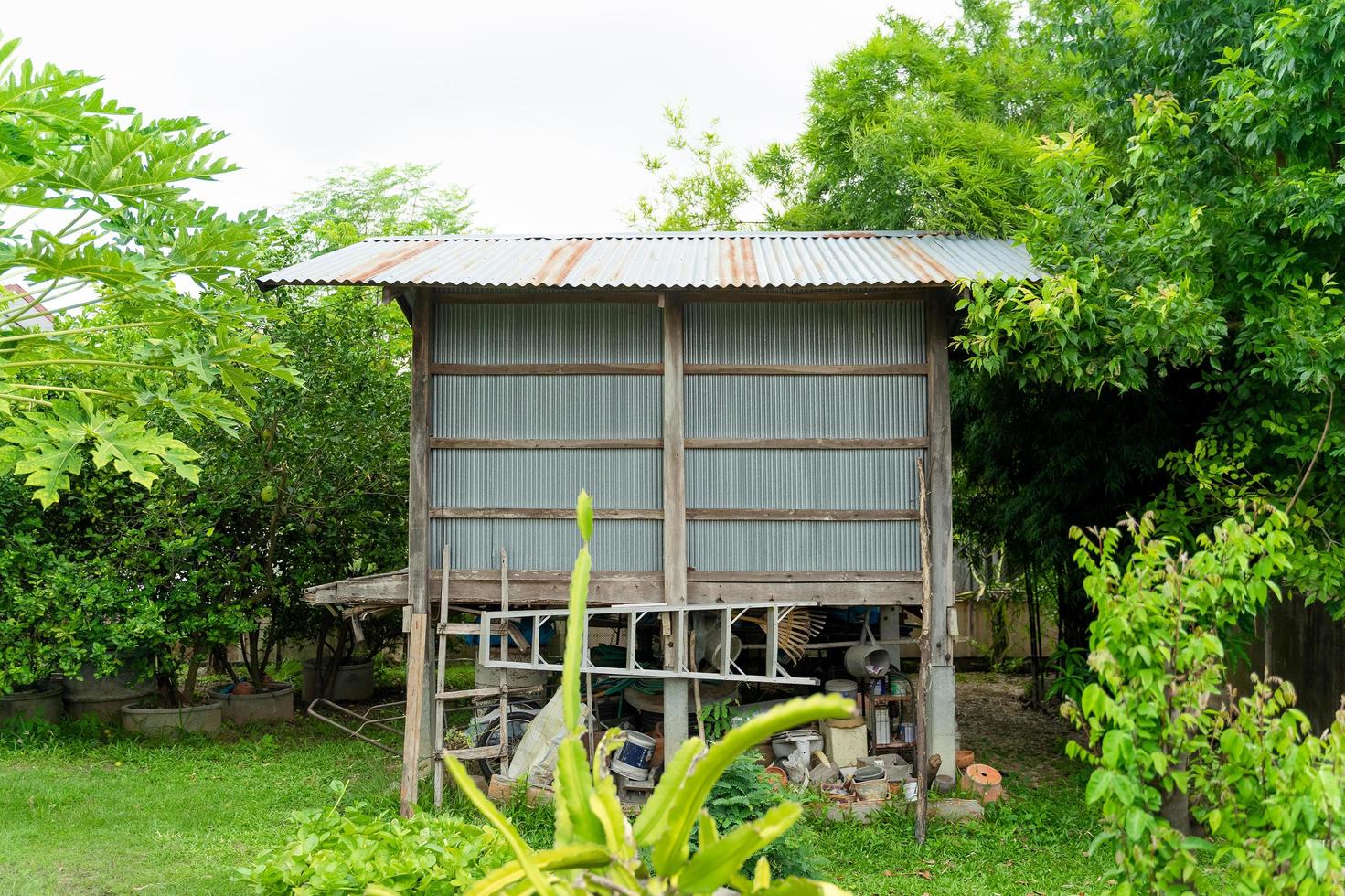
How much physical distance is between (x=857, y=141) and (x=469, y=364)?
5.71 m

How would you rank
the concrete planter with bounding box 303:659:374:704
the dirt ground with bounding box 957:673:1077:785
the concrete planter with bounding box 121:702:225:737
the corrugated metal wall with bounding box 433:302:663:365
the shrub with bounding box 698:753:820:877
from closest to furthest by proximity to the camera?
the shrub with bounding box 698:753:820:877, the corrugated metal wall with bounding box 433:302:663:365, the dirt ground with bounding box 957:673:1077:785, the concrete planter with bounding box 121:702:225:737, the concrete planter with bounding box 303:659:374:704

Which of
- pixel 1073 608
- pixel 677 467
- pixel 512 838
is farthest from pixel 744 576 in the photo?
pixel 512 838

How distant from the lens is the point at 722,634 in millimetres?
7910

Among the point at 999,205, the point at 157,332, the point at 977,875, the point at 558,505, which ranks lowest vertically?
the point at 977,875

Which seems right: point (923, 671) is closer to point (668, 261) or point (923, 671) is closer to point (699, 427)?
point (699, 427)

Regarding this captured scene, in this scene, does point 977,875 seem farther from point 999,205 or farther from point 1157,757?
point 999,205

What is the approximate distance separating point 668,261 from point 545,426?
1.71m

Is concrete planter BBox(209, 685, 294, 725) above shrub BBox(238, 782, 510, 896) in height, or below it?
below

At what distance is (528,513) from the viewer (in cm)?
793

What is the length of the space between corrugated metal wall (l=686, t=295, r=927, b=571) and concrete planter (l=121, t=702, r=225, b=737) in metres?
6.44

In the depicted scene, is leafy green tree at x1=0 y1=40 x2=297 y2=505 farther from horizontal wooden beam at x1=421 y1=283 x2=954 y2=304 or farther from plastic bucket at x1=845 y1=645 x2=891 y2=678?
plastic bucket at x1=845 y1=645 x2=891 y2=678

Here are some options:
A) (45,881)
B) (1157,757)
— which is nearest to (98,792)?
(45,881)

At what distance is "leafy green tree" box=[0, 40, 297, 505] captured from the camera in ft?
12.8

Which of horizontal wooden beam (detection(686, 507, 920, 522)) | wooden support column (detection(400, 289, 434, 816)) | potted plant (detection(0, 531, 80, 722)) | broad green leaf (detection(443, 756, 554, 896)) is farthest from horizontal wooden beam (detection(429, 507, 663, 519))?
broad green leaf (detection(443, 756, 554, 896))
